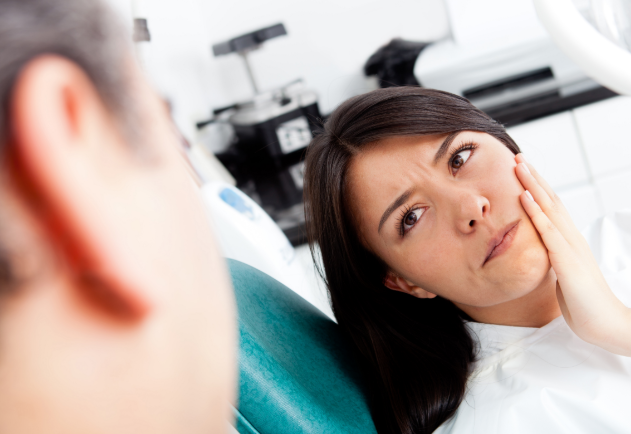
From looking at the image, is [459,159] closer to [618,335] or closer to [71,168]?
[618,335]

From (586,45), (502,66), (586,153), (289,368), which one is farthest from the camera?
(502,66)

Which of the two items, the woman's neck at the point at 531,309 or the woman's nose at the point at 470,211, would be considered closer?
the woman's nose at the point at 470,211

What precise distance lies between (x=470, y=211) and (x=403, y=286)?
0.22 m

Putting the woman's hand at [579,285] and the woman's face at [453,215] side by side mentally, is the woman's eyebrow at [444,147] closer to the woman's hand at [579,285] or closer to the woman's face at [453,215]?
the woman's face at [453,215]

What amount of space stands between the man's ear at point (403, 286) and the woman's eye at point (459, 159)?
0.21 metres

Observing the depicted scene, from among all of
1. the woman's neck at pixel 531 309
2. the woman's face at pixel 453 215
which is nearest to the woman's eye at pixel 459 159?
the woman's face at pixel 453 215

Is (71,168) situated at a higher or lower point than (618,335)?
higher

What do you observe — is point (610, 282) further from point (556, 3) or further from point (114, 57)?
point (114, 57)

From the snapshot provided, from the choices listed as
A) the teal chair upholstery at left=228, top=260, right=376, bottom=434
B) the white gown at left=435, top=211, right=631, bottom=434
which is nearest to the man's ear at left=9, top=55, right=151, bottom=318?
the teal chair upholstery at left=228, top=260, right=376, bottom=434

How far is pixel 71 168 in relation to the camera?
0.32 ft

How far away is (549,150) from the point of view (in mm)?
1490

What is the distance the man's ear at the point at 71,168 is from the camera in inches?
3.6

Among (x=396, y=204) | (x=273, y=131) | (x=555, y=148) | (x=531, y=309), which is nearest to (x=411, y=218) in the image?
(x=396, y=204)

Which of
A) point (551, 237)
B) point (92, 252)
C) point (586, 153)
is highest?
point (92, 252)
